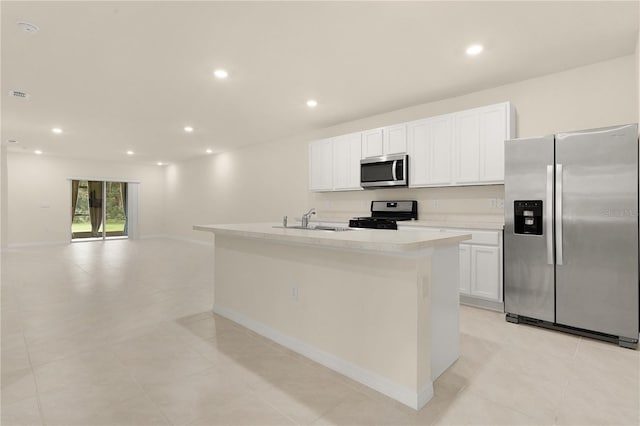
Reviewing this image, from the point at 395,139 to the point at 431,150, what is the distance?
1.84 feet

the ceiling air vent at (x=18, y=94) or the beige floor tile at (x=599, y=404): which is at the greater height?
the ceiling air vent at (x=18, y=94)

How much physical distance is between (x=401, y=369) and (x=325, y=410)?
481 millimetres

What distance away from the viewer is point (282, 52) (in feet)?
10.1

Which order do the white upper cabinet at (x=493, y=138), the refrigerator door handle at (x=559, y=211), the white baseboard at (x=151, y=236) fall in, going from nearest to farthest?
the refrigerator door handle at (x=559, y=211) → the white upper cabinet at (x=493, y=138) → the white baseboard at (x=151, y=236)

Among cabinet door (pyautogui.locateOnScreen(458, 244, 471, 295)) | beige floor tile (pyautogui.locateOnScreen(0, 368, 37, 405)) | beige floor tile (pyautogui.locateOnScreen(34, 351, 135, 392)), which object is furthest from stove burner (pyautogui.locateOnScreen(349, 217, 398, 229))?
beige floor tile (pyautogui.locateOnScreen(0, 368, 37, 405))

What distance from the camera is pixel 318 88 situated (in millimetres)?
3986

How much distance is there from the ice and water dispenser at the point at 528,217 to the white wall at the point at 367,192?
29.4 inches

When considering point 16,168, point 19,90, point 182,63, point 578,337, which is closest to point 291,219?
point 182,63

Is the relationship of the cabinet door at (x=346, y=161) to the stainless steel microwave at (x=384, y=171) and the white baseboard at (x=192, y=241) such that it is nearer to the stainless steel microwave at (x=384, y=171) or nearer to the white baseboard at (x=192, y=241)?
the stainless steel microwave at (x=384, y=171)

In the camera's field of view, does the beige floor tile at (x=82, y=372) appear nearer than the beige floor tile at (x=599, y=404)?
No

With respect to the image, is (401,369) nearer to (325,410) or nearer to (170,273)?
(325,410)

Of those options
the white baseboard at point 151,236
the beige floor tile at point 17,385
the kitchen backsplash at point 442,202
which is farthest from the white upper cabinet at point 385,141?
the white baseboard at point 151,236

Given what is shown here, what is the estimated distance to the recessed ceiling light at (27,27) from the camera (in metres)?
2.59

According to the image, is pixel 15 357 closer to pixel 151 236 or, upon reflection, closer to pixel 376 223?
pixel 376 223
